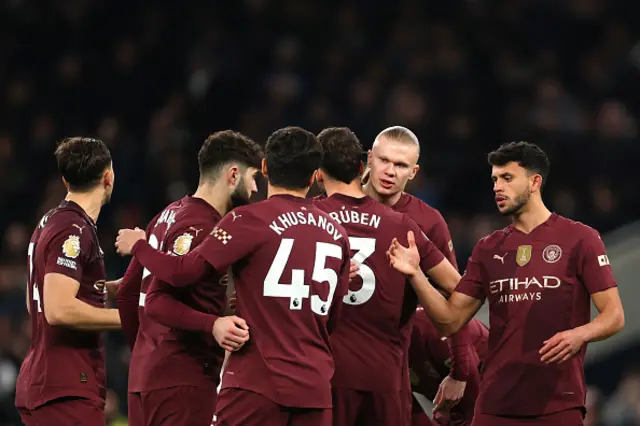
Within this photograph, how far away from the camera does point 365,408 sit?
20.0 ft

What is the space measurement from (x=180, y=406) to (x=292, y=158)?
52.8 inches

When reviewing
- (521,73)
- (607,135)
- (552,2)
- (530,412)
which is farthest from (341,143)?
(552,2)

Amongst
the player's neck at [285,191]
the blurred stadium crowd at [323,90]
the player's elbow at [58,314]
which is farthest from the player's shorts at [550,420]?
the blurred stadium crowd at [323,90]

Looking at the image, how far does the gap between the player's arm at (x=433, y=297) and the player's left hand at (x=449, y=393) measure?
545mm

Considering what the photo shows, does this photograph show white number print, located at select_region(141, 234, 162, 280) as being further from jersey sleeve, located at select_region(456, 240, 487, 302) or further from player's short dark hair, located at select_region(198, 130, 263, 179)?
jersey sleeve, located at select_region(456, 240, 487, 302)

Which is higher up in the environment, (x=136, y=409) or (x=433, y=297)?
(x=433, y=297)

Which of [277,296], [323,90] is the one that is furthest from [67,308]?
[323,90]

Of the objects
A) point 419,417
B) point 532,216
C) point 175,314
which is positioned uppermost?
point 532,216

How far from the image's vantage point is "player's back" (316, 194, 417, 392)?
19.9 ft

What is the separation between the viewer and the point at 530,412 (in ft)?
19.2

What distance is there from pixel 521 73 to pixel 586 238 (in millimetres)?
8098

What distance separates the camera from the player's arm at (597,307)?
5656 millimetres

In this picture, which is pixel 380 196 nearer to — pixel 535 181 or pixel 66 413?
pixel 535 181

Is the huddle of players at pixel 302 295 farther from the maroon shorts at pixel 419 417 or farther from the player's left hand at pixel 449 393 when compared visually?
the maroon shorts at pixel 419 417
